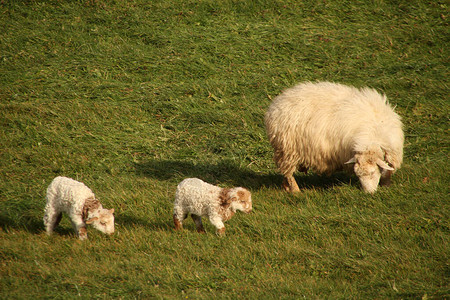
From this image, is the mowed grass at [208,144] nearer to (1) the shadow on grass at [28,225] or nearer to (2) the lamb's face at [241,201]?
(1) the shadow on grass at [28,225]

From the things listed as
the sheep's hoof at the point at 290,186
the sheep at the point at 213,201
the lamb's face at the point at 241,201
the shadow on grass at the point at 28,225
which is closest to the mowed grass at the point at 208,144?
the shadow on grass at the point at 28,225

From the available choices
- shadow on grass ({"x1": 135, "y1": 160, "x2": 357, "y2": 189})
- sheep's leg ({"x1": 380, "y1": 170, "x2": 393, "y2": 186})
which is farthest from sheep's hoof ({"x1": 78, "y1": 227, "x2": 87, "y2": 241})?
sheep's leg ({"x1": 380, "y1": 170, "x2": 393, "y2": 186})

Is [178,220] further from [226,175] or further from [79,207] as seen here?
[226,175]

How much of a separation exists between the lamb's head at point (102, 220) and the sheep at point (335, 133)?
118 inches

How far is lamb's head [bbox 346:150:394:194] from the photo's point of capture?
705 cm

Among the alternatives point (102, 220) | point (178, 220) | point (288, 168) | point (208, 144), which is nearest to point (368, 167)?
point (288, 168)

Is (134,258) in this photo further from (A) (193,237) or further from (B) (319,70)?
(B) (319,70)

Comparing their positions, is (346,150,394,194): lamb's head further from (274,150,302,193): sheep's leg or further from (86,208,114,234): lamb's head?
(86,208,114,234): lamb's head

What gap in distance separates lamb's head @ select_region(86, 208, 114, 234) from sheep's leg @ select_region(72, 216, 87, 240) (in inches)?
5.5

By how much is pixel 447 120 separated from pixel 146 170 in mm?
6030

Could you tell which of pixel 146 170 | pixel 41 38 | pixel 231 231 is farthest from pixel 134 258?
pixel 41 38

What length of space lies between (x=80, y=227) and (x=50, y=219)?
0.51m

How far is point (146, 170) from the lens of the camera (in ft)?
29.2

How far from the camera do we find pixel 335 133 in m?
7.48
